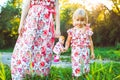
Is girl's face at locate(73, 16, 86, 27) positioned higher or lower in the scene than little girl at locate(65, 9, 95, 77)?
higher

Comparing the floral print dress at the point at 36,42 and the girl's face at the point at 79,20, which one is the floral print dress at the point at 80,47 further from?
the floral print dress at the point at 36,42

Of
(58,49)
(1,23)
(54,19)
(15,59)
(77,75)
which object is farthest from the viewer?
(1,23)

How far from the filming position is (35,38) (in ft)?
17.4

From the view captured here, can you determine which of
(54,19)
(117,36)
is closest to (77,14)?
(54,19)

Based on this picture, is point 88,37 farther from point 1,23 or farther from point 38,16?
point 1,23

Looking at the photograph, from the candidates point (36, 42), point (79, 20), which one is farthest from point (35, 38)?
point (79, 20)

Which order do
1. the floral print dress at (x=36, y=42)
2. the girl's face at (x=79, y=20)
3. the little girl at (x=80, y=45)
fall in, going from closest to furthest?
the floral print dress at (x=36, y=42), the girl's face at (x=79, y=20), the little girl at (x=80, y=45)

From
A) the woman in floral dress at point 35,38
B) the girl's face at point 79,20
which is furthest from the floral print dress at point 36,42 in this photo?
the girl's face at point 79,20

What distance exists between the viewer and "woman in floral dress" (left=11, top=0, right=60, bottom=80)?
16.9 ft

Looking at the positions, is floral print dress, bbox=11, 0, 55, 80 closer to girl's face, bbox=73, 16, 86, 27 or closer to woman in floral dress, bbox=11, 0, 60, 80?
woman in floral dress, bbox=11, 0, 60, 80

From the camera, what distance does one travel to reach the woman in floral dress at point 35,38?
5.16 metres

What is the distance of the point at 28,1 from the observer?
5297 millimetres

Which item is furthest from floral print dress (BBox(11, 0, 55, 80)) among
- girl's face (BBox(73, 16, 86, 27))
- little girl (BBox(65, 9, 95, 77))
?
little girl (BBox(65, 9, 95, 77))

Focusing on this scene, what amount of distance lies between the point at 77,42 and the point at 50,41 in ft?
2.58
